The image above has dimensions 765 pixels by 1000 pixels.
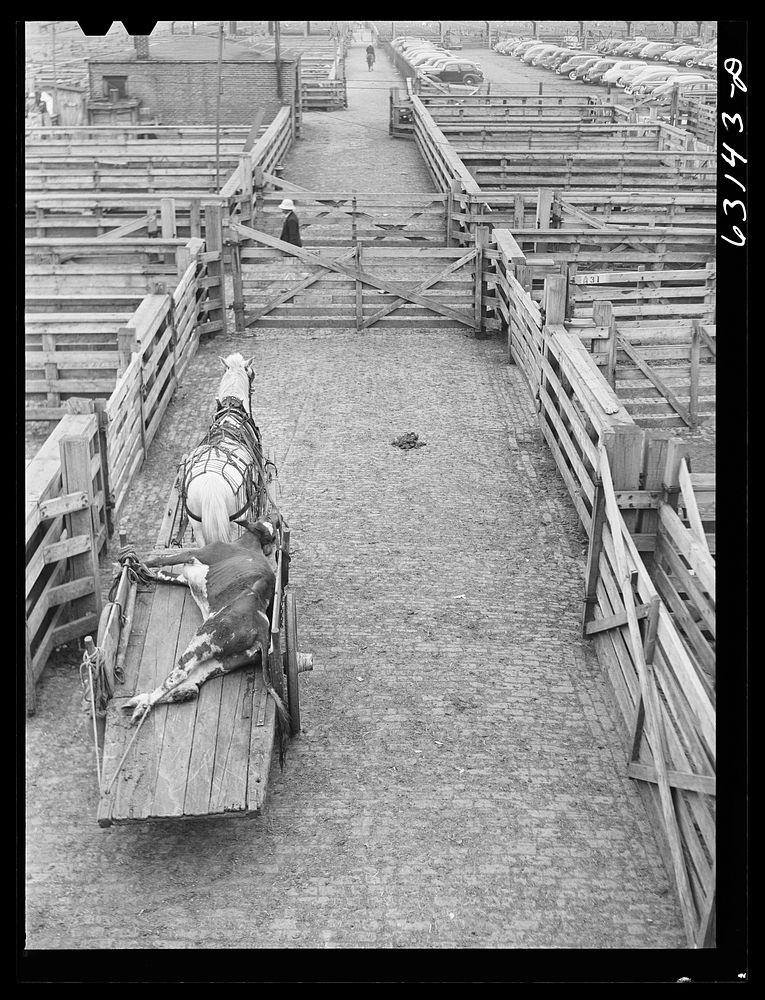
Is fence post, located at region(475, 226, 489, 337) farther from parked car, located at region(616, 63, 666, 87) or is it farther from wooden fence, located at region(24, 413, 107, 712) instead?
parked car, located at region(616, 63, 666, 87)

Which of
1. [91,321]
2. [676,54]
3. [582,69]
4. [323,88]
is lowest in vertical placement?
[91,321]

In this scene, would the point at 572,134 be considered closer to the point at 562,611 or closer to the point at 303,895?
the point at 562,611

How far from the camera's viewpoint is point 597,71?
2287 inches

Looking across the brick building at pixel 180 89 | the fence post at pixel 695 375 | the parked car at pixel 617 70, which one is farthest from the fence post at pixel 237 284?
the parked car at pixel 617 70

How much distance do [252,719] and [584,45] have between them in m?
82.6

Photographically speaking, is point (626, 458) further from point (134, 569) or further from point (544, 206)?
point (544, 206)

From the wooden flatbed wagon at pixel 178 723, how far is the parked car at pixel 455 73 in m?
51.7

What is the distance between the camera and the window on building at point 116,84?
3828 centimetres

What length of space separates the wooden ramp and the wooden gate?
11.3 meters

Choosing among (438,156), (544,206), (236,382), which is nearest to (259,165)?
(438,156)

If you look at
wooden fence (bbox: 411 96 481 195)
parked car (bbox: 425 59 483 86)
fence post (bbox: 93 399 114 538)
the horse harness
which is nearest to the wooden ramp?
the horse harness

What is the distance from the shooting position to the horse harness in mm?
8664

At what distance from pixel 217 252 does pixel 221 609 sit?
37.4 ft
